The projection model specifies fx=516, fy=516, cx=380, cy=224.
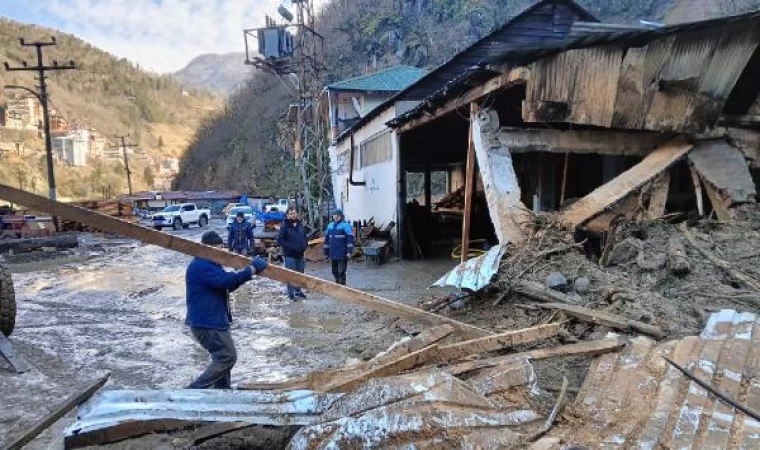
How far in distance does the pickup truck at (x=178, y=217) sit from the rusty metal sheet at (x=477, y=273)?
3247 centimetres

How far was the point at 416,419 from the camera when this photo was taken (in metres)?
2.69

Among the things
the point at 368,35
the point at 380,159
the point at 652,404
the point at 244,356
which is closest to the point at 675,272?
the point at 652,404

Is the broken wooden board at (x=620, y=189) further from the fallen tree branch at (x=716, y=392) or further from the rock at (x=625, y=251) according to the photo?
the fallen tree branch at (x=716, y=392)

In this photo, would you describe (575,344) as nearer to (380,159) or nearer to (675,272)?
(675,272)

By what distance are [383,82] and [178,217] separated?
17.6 meters

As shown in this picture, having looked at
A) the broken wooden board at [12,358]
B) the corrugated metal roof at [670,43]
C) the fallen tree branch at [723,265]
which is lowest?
the broken wooden board at [12,358]

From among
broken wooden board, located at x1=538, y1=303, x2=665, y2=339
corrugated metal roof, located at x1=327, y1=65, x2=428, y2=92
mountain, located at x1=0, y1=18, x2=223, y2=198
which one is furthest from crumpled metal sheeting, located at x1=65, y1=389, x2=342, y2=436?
mountain, located at x1=0, y1=18, x2=223, y2=198

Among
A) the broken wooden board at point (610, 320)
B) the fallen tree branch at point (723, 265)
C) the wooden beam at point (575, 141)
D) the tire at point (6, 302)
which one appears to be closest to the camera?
the broken wooden board at point (610, 320)

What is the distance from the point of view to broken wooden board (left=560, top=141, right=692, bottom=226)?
22.0 ft

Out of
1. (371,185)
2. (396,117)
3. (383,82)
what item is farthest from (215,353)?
(383,82)

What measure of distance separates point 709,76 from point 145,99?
142390 millimetres

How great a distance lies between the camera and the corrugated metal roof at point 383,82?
29.3 m

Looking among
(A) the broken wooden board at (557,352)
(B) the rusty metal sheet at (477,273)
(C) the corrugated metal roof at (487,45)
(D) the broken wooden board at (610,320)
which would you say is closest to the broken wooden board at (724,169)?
(B) the rusty metal sheet at (477,273)

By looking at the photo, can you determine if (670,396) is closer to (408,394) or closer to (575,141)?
(408,394)
